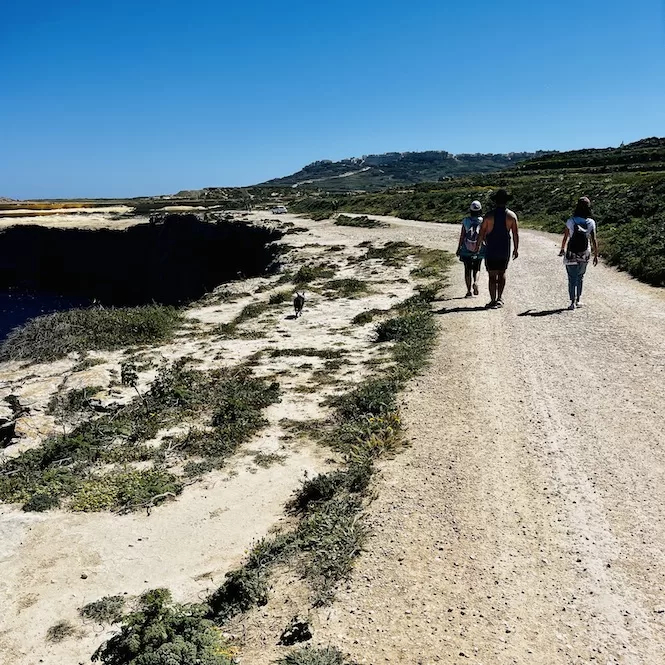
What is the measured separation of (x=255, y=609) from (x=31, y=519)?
4462 mm

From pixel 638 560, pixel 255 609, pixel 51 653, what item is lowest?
pixel 51 653

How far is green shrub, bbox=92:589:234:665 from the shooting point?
459cm

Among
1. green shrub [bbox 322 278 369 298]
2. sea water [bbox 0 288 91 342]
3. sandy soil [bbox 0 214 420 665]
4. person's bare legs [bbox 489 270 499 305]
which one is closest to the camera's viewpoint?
sandy soil [bbox 0 214 420 665]

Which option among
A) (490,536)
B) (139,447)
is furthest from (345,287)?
(490,536)

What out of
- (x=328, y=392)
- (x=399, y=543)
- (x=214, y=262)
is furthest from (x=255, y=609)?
(x=214, y=262)

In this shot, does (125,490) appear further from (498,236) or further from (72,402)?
(498,236)

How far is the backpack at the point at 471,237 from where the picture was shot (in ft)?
49.5

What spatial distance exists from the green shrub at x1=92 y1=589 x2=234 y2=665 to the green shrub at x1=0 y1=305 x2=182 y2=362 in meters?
11.7

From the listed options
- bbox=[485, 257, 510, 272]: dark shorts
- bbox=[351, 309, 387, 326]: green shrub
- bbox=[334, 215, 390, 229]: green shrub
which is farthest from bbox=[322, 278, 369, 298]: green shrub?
bbox=[334, 215, 390, 229]: green shrub

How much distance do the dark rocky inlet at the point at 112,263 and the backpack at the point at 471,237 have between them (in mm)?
39735

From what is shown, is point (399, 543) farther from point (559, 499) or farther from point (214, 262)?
point (214, 262)

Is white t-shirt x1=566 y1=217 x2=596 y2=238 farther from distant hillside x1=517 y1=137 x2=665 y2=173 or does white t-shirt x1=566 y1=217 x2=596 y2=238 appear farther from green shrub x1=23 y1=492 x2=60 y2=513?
distant hillside x1=517 y1=137 x2=665 y2=173

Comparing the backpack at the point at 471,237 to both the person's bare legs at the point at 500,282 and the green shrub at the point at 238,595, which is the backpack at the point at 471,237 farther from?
the green shrub at the point at 238,595

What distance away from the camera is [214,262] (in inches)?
2143
